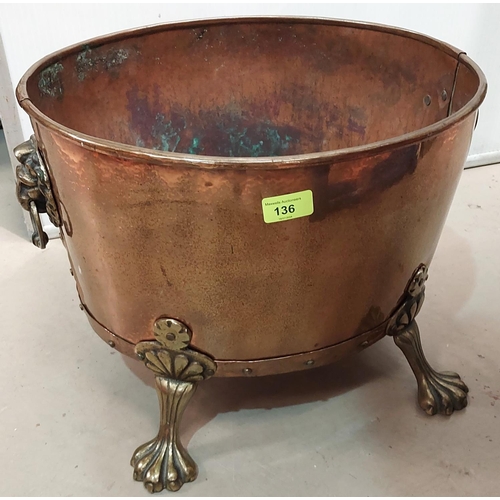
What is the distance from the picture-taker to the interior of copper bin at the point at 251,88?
1292 millimetres

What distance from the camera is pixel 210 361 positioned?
100 centimetres

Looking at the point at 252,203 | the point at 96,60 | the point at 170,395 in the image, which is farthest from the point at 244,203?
the point at 96,60

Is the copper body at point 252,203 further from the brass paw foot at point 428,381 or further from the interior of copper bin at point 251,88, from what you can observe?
the brass paw foot at point 428,381

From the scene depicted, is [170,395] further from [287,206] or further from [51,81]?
[51,81]

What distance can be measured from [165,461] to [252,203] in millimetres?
609

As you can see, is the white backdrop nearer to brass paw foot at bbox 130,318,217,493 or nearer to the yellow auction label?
brass paw foot at bbox 130,318,217,493

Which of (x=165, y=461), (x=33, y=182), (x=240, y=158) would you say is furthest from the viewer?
(x=165, y=461)

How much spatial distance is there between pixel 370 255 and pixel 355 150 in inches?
8.2

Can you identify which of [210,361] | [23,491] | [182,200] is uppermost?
[182,200]

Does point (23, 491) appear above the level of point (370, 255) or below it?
below

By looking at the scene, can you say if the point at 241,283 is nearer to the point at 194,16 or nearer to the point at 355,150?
the point at 355,150

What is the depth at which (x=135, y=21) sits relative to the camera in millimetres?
1682

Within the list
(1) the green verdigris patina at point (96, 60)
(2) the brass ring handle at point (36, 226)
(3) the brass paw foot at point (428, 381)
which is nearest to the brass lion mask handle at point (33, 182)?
(2) the brass ring handle at point (36, 226)

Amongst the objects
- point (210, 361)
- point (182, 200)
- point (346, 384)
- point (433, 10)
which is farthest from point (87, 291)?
point (433, 10)
